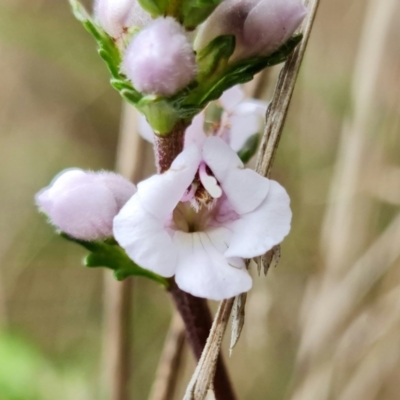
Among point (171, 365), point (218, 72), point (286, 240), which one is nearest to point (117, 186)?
point (218, 72)

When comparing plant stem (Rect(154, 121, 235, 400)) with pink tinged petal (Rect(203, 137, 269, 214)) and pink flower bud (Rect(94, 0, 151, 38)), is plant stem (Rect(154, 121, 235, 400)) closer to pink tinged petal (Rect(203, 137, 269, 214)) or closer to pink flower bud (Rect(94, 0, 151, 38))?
pink tinged petal (Rect(203, 137, 269, 214))

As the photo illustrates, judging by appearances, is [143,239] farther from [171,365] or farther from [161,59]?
[171,365]

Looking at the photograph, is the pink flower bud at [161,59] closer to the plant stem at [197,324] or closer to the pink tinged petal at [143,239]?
the pink tinged petal at [143,239]

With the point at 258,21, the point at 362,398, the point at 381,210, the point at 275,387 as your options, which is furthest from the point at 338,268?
the point at 258,21

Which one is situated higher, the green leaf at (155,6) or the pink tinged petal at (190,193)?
the green leaf at (155,6)

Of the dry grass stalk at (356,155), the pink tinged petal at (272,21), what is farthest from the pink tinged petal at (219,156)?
the dry grass stalk at (356,155)

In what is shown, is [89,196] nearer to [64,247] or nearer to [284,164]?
[284,164]

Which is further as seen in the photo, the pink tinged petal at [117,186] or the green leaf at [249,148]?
the green leaf at [249,148]
